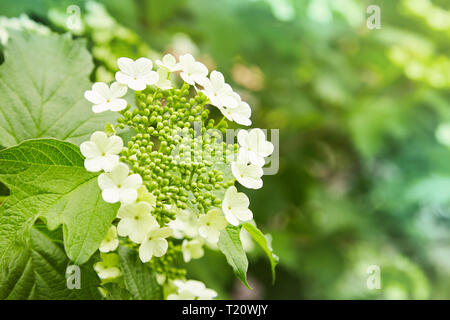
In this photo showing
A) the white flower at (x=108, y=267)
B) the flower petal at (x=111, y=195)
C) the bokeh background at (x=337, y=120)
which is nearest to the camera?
the flower petal at (x=111, y=195)

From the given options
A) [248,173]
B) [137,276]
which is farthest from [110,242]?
[248,173]

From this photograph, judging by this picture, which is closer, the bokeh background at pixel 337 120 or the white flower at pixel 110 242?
the white flower at pixel 110 242

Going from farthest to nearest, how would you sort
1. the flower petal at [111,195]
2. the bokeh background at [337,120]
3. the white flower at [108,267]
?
the bokeh background at [337,120], the white flower at [108,267], the flower petal at [111,195]

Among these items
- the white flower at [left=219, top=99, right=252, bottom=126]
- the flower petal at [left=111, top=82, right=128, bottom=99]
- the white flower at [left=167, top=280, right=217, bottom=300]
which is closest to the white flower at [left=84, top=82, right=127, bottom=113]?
the flower petal at [left=111, top=82, right=128, bottom=99]

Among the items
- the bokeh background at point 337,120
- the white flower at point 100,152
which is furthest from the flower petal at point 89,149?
the bokeh background at point 337,120

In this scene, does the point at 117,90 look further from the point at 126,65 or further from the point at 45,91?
the point at 45,91

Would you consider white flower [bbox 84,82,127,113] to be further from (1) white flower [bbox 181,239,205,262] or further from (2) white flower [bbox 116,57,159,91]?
(1) white flower [bbox 181,239,205,262]

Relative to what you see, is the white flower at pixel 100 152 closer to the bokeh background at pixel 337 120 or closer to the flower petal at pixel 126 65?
the flower petal at pixel 126 65
